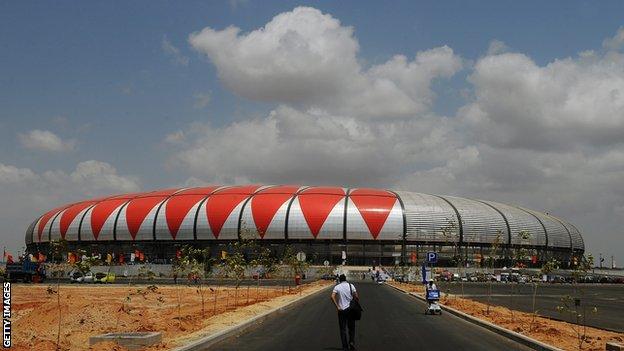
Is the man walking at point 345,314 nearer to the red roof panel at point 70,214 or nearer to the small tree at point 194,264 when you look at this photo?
the small tree at point 194,264

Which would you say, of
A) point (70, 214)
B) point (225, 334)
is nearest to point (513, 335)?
point (225, 334)

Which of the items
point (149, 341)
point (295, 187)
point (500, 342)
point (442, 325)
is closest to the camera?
point (149, 341)

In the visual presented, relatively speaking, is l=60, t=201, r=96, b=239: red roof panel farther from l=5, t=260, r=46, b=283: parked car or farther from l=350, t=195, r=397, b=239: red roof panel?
l=5, t=260, r=46, b=283: parked car

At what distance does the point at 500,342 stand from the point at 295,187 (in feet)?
383

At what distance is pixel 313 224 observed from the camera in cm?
12106

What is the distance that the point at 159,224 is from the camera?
424ft

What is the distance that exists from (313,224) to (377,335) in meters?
103

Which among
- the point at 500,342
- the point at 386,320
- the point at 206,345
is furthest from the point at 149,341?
the point at 386,320

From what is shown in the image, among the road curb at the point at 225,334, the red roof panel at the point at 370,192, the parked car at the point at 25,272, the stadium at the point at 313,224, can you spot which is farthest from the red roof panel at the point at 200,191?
the road curb at the point at 225,334

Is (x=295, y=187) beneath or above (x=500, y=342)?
above

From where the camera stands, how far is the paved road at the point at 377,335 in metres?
15.7

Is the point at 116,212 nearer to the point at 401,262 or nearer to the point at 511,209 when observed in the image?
the point at 401,262

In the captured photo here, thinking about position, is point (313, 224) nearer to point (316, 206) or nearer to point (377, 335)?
point (316, 206)

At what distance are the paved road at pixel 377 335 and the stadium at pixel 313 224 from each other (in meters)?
92.8
